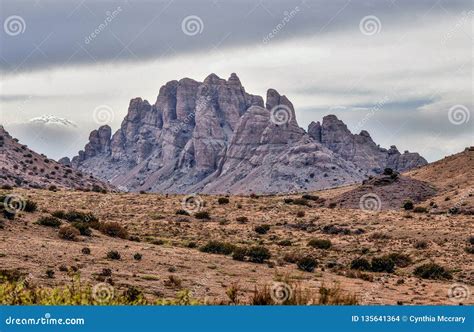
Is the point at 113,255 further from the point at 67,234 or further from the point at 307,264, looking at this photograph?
the point at 307,264

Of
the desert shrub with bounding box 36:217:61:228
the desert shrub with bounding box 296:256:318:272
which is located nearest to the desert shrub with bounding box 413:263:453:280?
the desert shrub with bounding box 296:256:318:272

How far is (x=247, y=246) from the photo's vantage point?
49375mm

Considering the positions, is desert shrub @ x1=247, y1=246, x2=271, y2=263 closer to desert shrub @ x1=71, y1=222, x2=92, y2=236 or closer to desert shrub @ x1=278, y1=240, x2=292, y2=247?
desert shrub @ x1=278, y1=240, x2=292, y2=247

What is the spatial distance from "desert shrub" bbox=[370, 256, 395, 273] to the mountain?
304 ft

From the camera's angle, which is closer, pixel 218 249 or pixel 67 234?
pixel 67 234


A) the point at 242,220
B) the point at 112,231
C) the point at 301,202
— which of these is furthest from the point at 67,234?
the point at 301,202

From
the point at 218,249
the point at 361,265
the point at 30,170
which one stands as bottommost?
the point at 361,265

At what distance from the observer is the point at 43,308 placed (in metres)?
13.8

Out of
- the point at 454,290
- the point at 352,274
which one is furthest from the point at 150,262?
the point at 454,290

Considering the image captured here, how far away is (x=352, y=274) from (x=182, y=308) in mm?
25939

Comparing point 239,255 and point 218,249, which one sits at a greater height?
point 218,249

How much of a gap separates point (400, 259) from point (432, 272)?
5298 millimetres

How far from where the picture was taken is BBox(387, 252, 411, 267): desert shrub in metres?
44.5

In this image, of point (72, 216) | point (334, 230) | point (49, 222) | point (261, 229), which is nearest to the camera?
point (49, 222)
